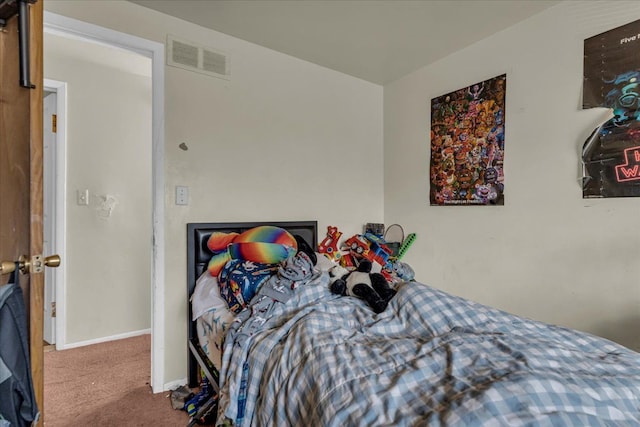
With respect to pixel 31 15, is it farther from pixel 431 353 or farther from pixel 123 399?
pixel 123 399

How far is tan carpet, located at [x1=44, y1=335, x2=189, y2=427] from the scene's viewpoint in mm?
1677

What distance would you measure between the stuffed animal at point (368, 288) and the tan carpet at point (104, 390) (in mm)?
1109

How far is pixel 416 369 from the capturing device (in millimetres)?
854

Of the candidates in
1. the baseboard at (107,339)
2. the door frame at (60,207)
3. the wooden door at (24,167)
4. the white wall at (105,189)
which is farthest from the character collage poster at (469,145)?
the door frame at (60,207)

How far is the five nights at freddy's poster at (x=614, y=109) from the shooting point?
5.10 feet

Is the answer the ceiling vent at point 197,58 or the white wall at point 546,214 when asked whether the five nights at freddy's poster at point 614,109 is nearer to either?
the white wall at point 546,214

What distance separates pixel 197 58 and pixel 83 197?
4.97 ft

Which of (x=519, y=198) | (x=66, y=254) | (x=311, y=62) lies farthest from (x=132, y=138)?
(x=519, y=198)

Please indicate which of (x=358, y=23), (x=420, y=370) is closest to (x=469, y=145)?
(x=358, y=23)

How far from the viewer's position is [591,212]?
1.69 metres

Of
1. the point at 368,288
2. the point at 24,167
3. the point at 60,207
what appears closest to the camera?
the point at 24,167

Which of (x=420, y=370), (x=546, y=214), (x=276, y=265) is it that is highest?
(x=546, y=214)

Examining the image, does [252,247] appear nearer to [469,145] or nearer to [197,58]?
[197,58]

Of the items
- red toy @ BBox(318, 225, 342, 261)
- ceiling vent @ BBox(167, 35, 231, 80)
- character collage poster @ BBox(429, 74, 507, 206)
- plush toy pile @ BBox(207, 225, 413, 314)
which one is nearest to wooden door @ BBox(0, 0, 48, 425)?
plush toy pile @ BBox(207, 225, 413, 314)
